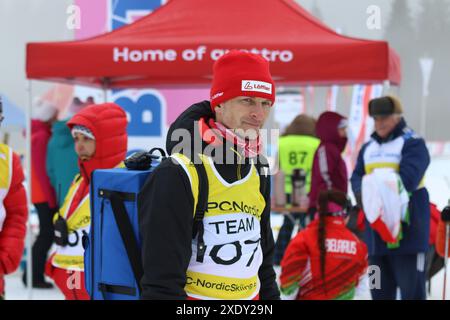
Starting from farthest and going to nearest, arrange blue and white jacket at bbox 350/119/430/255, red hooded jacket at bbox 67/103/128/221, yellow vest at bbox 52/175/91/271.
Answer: blue and white jacket at bbox 350/119/430/255, red hooded jacket at bbox 67/103/128/221, yellow vest at bbox 52/175/91/271

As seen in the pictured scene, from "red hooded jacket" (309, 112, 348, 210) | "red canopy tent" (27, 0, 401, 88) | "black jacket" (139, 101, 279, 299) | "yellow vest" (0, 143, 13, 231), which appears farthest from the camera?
"red hooded jacket" (309, 112, 348, 210)

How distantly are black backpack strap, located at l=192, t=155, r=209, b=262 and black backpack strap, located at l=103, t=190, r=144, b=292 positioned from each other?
19 centimetres

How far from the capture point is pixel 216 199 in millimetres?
1797

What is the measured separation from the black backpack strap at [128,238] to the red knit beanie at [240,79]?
493mm

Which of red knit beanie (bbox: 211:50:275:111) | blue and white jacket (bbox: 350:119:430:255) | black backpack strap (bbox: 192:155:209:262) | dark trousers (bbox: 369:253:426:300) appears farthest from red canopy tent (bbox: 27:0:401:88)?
black backpack strap (bbox: 192:155:209:262)

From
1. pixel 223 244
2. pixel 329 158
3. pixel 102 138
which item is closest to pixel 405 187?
pixel 329 158

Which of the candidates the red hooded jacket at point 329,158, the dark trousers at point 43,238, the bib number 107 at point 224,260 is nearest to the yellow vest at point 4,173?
the bib number 107 at point 224,260

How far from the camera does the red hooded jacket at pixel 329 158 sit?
5.69 m

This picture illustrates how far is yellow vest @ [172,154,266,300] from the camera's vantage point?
5.88 ft

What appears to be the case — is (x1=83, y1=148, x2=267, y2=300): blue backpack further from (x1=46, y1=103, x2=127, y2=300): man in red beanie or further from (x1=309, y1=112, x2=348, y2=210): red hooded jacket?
(x1=309, y1=112, x2=348, y2=210): red hooded jacket

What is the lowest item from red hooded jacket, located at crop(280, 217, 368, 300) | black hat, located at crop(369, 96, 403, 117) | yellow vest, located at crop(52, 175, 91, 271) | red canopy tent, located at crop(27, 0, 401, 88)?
red hooded jacket, located at crop(280, 217, 368, 300)

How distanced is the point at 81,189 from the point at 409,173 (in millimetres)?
2221

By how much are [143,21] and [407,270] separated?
3032mm

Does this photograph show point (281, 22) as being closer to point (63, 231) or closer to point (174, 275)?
point (63, 231)
